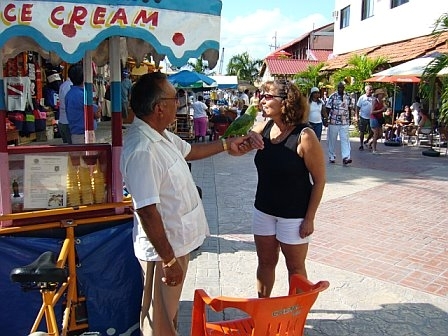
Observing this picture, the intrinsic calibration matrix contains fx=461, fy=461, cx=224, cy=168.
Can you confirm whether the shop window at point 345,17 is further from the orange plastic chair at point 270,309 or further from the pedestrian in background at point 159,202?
the orange plastic chair at point 270,309

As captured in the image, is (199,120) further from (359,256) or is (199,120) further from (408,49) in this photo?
(359,256)

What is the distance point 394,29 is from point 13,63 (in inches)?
663

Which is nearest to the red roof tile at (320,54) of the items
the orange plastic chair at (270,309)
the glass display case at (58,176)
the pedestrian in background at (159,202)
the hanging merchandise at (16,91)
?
the hanging merchandise at (16,91)

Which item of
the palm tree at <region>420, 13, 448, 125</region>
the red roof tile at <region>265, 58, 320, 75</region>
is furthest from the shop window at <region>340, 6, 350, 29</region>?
the palm tree at <region>420, 13, 448, 125</region>

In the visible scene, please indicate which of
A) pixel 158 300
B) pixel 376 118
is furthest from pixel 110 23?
pixel 376 118

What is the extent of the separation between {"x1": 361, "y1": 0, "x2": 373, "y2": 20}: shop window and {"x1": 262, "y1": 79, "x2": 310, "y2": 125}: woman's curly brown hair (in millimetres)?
22459

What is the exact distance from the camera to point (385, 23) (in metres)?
21.5

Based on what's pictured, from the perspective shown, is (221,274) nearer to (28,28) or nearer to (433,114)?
(28,28)

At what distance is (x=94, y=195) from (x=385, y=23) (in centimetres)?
2121

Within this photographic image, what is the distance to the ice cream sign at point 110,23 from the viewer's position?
2.27 m

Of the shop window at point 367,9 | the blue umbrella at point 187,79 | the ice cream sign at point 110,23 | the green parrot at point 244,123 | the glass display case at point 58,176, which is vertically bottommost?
the glass display case at point 58,176

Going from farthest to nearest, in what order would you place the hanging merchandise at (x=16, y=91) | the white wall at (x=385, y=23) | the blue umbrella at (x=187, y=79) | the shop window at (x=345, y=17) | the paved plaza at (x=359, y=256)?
the shop window at (x=345, y=17) < the white wall at (x=385, y=23) < the blue umbrella at (x=187, y=79) < the hanging merchandise at (x=16, y=91) < the paved plaza at (x=359, y=256)

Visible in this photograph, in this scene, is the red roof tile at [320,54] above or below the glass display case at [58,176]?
above

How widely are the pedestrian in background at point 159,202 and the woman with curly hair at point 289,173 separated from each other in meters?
0.64
